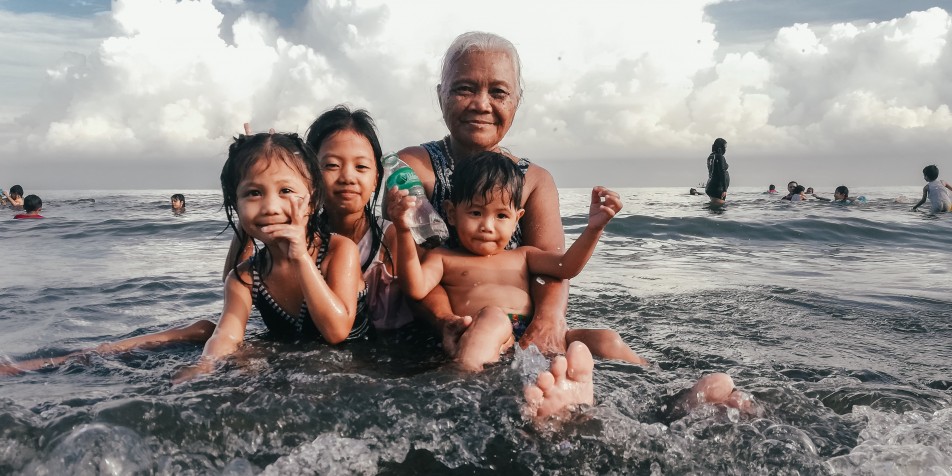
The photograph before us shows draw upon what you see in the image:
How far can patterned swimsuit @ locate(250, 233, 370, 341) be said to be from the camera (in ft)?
11.5

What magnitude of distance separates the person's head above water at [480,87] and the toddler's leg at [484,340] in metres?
1.34

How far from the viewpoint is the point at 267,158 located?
121 inches

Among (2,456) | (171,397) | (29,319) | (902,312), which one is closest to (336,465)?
(171,397)

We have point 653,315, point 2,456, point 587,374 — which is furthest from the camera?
point 653,315

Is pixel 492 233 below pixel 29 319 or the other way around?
the other way around

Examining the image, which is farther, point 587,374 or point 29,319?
point 29,319

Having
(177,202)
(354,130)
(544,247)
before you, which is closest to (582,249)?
(544,247)

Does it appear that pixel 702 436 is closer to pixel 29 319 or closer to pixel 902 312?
pixel 902 312

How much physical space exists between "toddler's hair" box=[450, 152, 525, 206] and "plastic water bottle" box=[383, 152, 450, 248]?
0.26m

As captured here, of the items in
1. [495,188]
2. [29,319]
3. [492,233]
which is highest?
[495,188]

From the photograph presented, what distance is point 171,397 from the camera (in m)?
2.58

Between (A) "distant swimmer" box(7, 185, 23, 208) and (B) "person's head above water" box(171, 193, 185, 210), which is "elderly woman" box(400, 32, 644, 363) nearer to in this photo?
(B) "person's head above water" box(171, 193, 185, 210)

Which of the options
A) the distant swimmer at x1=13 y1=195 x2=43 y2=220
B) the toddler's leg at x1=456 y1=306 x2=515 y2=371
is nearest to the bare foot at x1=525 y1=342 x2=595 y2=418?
the toddler's leg at x1=456 y1=306 x2=515 y2=371

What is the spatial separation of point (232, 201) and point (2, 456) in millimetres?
1466
